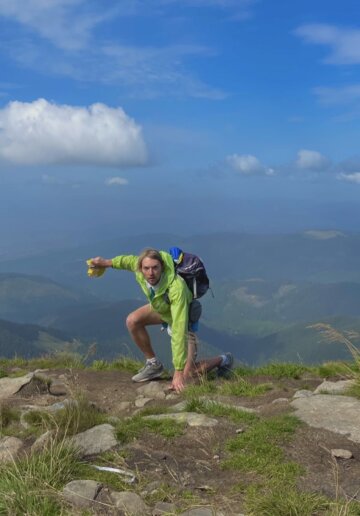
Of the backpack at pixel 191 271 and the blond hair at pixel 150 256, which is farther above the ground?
the blond hair at pixel 150 256

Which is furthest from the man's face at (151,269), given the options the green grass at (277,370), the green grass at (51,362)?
the green grass at (51,362)

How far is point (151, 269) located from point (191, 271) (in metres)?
0.85

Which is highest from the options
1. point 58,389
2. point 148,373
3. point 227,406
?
point 227,406

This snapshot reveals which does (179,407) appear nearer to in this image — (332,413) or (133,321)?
(332,413)

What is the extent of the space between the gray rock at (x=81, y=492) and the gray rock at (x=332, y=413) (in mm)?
2975

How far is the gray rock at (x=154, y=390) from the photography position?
902cm

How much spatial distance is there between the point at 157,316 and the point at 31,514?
572 centimetres

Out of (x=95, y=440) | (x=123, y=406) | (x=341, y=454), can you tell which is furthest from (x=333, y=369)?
(x=95, y=440)

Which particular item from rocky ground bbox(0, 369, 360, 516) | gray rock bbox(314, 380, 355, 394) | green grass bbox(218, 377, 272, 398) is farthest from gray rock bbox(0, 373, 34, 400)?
gray rock bbox(314, 380, 355, 394)

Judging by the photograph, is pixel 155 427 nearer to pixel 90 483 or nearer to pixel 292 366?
pixel 90 483

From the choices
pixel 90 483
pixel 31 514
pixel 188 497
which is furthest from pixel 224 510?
pixel 31 514

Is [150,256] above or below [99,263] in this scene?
above

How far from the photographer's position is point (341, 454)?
18.3 ft

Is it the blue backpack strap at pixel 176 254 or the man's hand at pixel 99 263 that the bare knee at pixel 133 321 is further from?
the blue backpack strap at pixel 176 254
